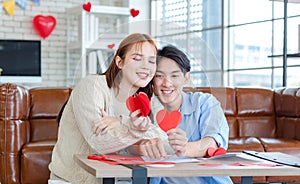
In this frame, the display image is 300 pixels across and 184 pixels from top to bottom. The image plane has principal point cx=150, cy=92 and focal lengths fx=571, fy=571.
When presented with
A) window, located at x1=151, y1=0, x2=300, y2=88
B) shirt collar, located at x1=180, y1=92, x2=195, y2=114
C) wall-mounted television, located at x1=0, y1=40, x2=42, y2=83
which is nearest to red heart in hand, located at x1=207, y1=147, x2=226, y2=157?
shirt collar, located at x1=180, y1=92, x2=195, y2=114

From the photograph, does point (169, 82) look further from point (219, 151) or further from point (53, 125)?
point (53, 125)

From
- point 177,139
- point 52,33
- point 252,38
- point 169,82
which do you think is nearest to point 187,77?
point 169,82

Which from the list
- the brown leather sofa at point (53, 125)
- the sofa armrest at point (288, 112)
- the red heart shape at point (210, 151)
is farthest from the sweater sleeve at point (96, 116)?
the sofa armrest at point (288, 112)

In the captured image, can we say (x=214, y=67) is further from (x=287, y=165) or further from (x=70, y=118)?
(x=70, y=118)

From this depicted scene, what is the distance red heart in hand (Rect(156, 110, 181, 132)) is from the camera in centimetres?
155

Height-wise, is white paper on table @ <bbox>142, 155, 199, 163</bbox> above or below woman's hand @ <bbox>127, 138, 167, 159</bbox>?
below

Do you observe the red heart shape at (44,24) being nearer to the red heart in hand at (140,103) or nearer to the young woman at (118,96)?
the young woman at (118,96)

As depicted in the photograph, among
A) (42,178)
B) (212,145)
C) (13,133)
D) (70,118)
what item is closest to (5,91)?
(13,133)

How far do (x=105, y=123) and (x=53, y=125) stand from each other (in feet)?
8.53

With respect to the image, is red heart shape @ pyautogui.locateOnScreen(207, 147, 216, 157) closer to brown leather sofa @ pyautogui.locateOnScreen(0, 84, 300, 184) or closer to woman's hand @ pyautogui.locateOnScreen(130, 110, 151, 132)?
woman's hand @ pyautogui.locateOnScreen(130, 110, 151, 132)

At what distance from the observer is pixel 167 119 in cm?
156

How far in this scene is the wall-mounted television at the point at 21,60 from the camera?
8164mm

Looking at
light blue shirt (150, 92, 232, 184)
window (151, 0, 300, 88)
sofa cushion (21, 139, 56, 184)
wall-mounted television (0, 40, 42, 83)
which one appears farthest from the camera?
wall-mounted television (0, 40, 42, 83)

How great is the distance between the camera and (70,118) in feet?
6.18
